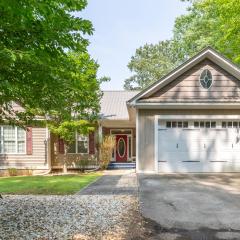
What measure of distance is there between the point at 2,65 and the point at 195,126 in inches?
462

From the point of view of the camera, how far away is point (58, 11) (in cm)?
523

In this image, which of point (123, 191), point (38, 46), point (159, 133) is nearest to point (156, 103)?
point (159, 133)

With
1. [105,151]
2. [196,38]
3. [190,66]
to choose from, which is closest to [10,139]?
[105,151]

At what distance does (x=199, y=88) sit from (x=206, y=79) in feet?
1.89

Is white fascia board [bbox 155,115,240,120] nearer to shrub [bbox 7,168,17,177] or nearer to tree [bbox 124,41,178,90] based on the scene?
shrub [bbox 7,168,17,177]

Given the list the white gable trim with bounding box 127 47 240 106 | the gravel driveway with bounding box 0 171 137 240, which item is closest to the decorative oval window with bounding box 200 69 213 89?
the white gable trim with bounding box 127 47 240 106

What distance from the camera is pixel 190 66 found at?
15453 mm

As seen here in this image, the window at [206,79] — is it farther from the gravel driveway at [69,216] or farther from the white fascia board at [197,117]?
the gravel driveway at [69,216]

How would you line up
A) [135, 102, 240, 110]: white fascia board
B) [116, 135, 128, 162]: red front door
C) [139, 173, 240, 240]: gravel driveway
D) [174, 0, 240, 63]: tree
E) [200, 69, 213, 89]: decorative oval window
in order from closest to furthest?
1. [139, 173, 240, 240]: gravel driveway
2. [135, 102, 240, 110]: white fascia board
3. [200, 69, 213, 89]: decorative oval window
4. [174, 0, 240, 63]: tree
5. [116, 135, 128, 162]: red front door

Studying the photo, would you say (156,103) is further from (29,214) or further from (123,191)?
(29,214)

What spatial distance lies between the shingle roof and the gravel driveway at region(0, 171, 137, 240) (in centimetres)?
1229

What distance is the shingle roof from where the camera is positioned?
22.7 m

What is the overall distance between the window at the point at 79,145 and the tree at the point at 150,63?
3826cm

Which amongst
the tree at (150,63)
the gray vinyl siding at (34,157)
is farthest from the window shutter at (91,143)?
the tree at (150,63)
